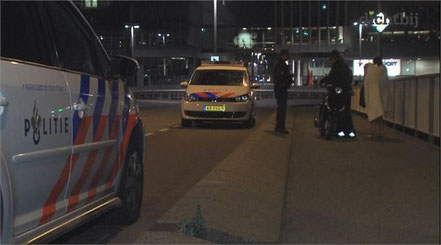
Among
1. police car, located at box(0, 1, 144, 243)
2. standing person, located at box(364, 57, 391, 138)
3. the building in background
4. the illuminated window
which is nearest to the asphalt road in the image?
police car, located at box(0, 1, 144, 243)

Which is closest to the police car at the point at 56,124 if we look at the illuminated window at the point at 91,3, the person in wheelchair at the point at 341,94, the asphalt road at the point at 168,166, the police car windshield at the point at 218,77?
the asphalt road at the point at 168,166

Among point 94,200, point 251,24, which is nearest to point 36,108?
point 94,200

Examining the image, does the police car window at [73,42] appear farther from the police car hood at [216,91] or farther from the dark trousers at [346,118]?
the police car hood at [216,91]

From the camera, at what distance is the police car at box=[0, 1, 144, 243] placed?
334 centimetres

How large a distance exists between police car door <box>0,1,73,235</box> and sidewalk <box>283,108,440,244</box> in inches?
89.6

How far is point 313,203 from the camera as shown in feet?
22.0

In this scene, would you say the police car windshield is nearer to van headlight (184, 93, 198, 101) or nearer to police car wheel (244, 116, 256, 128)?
van headlight (184, 93, 198, 101)

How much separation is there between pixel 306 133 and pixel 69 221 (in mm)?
10689

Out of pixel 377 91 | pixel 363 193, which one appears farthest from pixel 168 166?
pixel 377 91

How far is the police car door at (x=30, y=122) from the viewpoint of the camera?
327 cm

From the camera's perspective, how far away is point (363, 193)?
285 inches

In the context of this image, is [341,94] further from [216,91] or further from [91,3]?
[91,3]

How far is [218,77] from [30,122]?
13.7 m

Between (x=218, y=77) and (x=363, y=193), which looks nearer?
(x=363, y=193)
